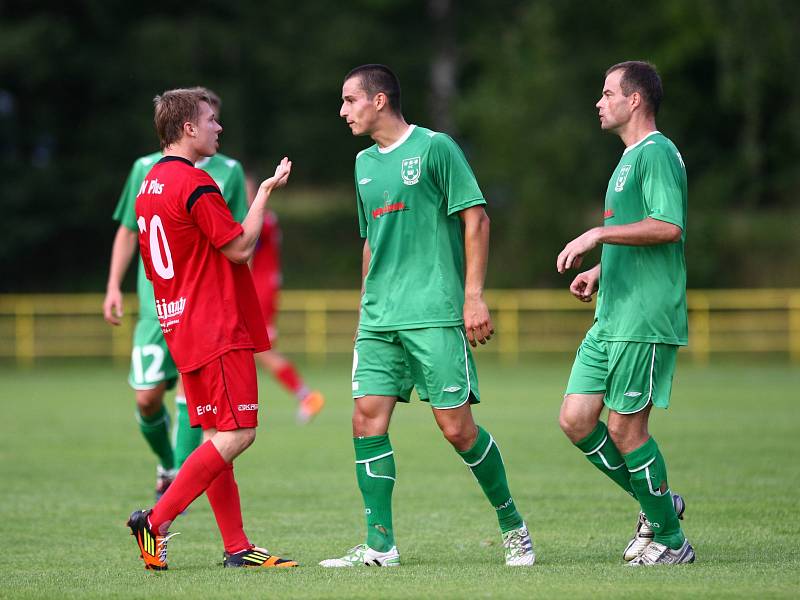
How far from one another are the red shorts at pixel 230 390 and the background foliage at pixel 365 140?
24427 millimetres

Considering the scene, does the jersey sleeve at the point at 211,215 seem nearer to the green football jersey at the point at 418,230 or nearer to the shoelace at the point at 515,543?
the green football jersey at the point at 418,230

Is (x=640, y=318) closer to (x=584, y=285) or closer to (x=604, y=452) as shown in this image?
(x=584, y=285)

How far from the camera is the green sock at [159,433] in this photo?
8.71 m

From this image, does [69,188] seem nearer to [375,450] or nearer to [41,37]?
[41,37]

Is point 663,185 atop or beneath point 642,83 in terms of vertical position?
beneath

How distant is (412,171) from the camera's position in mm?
6234

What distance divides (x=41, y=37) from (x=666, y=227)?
33450 millimetres

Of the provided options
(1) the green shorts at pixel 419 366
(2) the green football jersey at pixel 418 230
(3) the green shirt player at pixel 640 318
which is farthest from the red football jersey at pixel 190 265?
(3) the green shirt player at pixel 640 318

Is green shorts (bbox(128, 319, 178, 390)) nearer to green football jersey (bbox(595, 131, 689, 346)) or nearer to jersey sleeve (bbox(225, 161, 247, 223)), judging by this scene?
jersey sleeve (bbox(225, 161, 247, 223))

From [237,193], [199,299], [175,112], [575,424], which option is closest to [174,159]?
[175,112]

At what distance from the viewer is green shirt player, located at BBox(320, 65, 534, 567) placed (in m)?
6.17

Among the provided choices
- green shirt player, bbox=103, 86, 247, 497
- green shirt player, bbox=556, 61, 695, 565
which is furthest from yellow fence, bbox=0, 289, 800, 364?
green shirt player, bbox=556, 61, 695, 565

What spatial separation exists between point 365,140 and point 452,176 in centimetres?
3588

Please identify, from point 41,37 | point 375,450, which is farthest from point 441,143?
point 41,37
